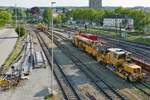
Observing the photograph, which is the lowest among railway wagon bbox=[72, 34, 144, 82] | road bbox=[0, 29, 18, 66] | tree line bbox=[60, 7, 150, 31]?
road bbox=[0, 29, 18, 66]

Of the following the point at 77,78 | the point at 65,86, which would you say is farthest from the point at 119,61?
the point at 65,86

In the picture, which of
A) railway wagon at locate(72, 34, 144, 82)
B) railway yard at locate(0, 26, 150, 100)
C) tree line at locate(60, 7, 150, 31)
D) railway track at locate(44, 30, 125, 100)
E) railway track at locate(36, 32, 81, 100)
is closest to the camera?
railway track at locate(44, 30, 125, 100)

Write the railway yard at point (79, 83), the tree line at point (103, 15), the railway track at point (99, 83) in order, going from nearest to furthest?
the railway track at point (99, 83) → the railway yard at point (79, 83) → the tree line at point (103, 15)

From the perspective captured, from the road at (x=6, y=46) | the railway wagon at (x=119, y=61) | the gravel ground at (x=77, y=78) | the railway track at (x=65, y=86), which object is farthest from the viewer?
the road at (x=6, y=46)

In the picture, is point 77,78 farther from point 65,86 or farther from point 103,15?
point 103,15

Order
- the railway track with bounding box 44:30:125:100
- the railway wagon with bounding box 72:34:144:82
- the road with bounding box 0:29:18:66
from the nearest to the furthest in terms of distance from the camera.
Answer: the railway track with bounding box 44:30:125:100 < the railway wagon with bounding box 72:34:144:82 < the road with bounding box 0:29:18:66

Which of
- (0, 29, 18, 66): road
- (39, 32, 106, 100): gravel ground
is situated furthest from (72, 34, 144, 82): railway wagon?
(0, 29, 18, 66): road

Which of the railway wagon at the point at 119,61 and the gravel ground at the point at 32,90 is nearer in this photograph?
the gravel ground at the point at 32,90

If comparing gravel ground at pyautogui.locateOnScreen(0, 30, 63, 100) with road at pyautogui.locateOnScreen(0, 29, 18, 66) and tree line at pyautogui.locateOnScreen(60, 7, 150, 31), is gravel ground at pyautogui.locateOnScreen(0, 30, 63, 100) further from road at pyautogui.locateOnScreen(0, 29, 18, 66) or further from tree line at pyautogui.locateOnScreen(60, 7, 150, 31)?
tree line at pyautogui.locateOnScreen(60, 7, 150, 31)

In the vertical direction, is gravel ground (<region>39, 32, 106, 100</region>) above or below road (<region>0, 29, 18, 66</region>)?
above

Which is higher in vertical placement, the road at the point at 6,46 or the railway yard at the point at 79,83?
the railway yard at the point at 79,83

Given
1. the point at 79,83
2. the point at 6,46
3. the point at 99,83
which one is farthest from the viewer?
the point at 6,46

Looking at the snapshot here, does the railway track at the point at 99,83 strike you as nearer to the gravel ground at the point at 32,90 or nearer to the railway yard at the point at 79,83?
the railway yard at the point at 79,83

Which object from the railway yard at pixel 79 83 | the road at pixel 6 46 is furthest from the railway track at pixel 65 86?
the road at pixel 6 46
